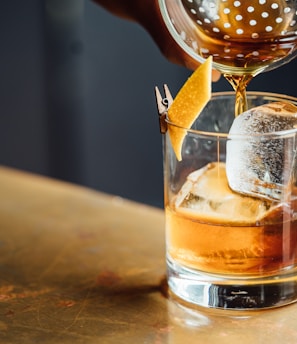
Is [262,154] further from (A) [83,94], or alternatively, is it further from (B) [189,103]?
(A) [83,94]

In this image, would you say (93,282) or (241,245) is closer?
(241,245)

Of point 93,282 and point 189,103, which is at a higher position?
point 189,103

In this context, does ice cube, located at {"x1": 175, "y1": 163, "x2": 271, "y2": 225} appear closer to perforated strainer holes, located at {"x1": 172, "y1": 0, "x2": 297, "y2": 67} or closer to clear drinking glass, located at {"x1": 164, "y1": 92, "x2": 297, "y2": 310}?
clear drinking glass, located at {"x1": 164, "y1": 92, "x2": 297, "y2": 310}

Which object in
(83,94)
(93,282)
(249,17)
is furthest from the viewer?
(83,94)

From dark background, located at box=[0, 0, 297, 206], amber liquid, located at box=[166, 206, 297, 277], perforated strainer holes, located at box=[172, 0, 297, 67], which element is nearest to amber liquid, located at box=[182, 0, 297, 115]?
perforated strainer holes, located at box=[172, 0, 297, 67]

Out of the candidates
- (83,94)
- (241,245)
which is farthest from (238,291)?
(83,94)

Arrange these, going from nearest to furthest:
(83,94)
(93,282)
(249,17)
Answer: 1. (249,17)
2. (93,282)
3. (83,94)
